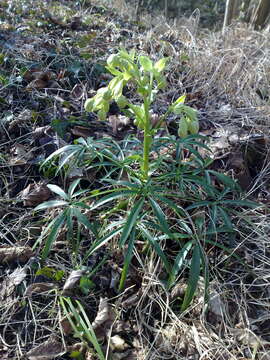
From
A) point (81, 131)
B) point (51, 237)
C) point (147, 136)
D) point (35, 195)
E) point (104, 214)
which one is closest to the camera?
point (51, 237)

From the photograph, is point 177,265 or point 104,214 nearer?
point 177,265

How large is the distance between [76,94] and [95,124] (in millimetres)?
379

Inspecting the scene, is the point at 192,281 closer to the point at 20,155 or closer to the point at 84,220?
the point at 84,220

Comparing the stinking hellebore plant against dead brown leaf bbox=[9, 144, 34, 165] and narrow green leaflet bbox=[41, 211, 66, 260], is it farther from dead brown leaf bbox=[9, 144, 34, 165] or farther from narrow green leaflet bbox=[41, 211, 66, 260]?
dead brown leaf bbox=[9, 144, 34, 165]

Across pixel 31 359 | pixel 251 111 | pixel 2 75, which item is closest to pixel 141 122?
pixel 31 359

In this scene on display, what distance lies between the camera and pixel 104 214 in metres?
1.49

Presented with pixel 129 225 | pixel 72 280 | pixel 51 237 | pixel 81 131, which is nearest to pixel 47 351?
pixel 72 280

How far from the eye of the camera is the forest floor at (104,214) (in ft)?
3.92

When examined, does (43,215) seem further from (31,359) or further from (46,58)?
(46,58)

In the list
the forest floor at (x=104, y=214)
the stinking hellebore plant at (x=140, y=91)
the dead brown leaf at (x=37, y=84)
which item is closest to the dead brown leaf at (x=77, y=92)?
the forest floor at (x=104, y=214)

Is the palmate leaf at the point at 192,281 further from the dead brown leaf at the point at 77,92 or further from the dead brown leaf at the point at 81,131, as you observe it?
the dead brown leaf at the point at 77,92

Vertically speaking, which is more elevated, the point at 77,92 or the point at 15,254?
the point at 77,92

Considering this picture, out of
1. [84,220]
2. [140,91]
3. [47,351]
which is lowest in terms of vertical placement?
[47,351]

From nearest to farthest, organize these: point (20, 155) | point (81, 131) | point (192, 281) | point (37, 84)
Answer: point (192, 281), point (20, 155), point (81, 131), point (37, 84)
